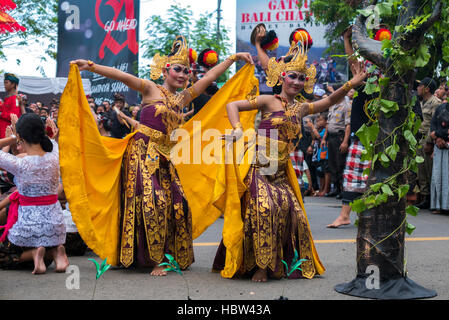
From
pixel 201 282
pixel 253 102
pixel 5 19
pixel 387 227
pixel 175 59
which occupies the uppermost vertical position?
pixel 5 19

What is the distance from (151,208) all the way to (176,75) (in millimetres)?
1281

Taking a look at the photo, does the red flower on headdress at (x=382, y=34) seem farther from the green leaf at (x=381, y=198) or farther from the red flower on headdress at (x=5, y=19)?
the red flower on headdress at (x=5, y=19)

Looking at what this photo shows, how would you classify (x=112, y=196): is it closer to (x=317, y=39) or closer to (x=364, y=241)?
(x=364, y=241)

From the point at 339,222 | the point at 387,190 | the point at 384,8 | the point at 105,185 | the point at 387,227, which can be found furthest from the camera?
the point at 339,222

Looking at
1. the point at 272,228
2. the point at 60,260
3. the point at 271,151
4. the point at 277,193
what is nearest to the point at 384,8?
the point at 271,151

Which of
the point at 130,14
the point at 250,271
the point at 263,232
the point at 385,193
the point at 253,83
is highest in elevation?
the point at 130,14

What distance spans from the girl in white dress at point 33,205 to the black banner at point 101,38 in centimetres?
1383

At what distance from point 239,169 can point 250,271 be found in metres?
0.87

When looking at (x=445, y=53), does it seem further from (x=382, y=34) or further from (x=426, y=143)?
(x=426, y=143)

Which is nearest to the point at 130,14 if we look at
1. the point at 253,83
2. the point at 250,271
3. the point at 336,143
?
the point at 336,143

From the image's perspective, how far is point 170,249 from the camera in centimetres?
557

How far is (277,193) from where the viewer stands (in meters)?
5.24

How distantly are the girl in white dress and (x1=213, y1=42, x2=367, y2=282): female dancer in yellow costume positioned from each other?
148cm

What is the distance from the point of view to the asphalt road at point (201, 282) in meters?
4.43
